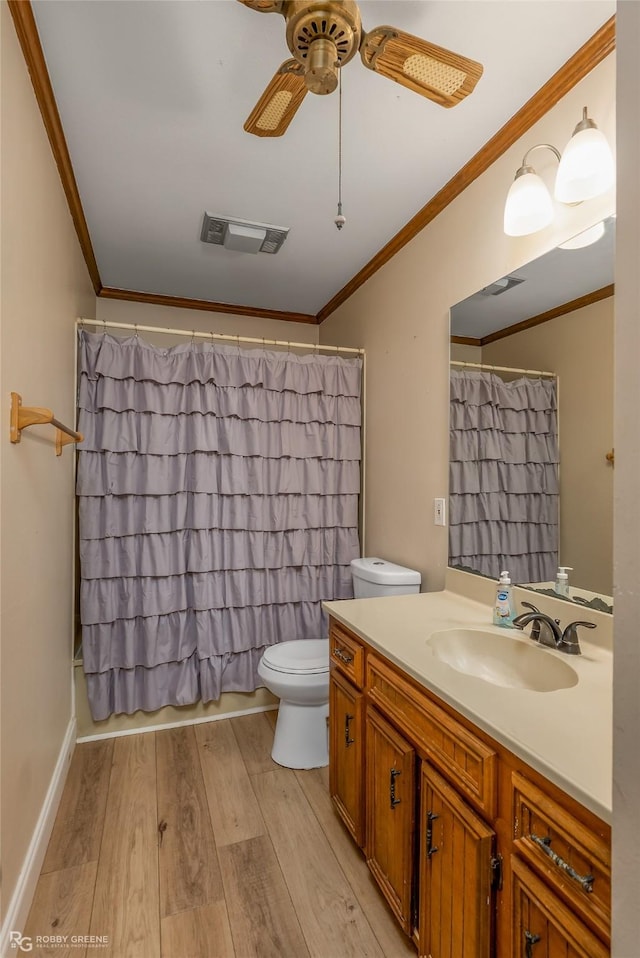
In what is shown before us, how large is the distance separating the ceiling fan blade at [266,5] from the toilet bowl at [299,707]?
2.10m

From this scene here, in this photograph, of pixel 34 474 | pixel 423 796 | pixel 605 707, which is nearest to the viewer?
pixel 605 707

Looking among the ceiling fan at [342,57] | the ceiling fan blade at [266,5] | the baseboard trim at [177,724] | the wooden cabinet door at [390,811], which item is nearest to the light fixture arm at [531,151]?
the ceiling fan at [342,57]

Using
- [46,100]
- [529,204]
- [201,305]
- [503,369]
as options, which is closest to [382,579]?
[503,369]

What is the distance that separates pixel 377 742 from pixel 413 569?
94 centimetres

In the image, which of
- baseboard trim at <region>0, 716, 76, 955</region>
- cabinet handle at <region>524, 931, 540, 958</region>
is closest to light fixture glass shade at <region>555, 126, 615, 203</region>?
cabinet handle at <region>524, 931, 540, 958</region>

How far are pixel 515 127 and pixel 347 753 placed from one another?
7.21ft

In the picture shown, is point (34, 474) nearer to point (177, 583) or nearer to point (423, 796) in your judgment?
point (177, 583)

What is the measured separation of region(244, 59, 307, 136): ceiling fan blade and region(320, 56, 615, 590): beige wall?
83 cm

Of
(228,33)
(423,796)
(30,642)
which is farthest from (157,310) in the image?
(423,796)

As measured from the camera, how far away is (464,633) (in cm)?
151

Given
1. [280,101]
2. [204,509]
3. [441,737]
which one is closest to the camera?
[441,737]

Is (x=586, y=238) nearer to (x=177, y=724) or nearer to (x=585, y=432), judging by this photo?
(x=585, y=432)

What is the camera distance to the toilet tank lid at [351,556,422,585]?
83.9 inches

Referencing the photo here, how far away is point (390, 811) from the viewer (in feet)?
4.36
